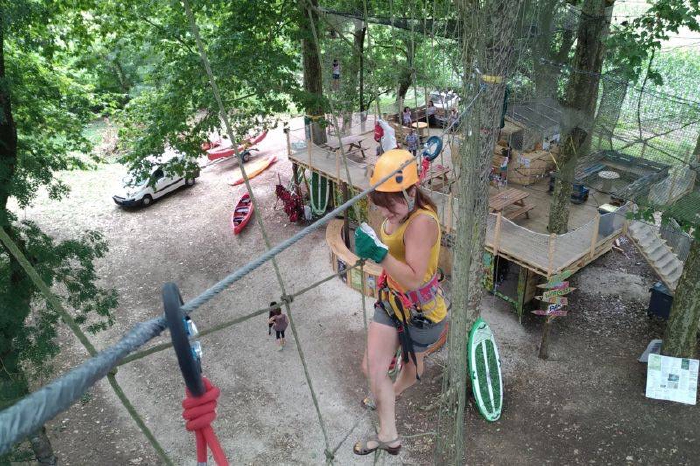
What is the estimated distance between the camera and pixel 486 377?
792 centimetres

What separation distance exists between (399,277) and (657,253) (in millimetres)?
8155

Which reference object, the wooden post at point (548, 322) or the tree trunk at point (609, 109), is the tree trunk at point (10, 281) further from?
the tree trunk at point (609, 109)

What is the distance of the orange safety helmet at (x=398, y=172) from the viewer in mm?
2691

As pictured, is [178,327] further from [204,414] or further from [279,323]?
[279,323]

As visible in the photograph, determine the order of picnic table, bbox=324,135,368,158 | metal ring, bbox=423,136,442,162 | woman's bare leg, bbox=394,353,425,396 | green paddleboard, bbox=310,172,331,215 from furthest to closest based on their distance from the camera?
green paddleboard, bbox=310,172,331,215 < picnic table, bbox=324,135,368,158 < woman's bare leg, bbox=394,353,425,396 < metal ring, bbox=423,136,442,162

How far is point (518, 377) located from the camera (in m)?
8.62

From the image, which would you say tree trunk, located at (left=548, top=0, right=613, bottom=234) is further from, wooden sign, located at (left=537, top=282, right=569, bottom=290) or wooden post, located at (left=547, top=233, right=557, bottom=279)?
wooden sign, located at (left=537, top=282, right=569, bottom=290)

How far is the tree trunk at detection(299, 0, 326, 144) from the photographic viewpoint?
9742 millimetres

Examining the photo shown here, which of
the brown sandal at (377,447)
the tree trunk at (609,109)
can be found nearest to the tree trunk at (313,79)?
the tree trunk at (609,109)

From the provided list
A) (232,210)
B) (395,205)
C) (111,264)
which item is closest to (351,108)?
(232,210)

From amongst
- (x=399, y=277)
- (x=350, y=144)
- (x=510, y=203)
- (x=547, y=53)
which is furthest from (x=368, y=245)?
(x=350, y=144)

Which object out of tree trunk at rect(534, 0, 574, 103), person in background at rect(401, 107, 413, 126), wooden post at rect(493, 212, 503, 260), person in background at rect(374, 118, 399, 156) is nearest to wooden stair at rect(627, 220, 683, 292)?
wooden post at rect(493, 212, 503, 260)

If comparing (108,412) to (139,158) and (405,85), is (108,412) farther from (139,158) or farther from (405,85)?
(405,85)

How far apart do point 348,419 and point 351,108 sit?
797 cm
